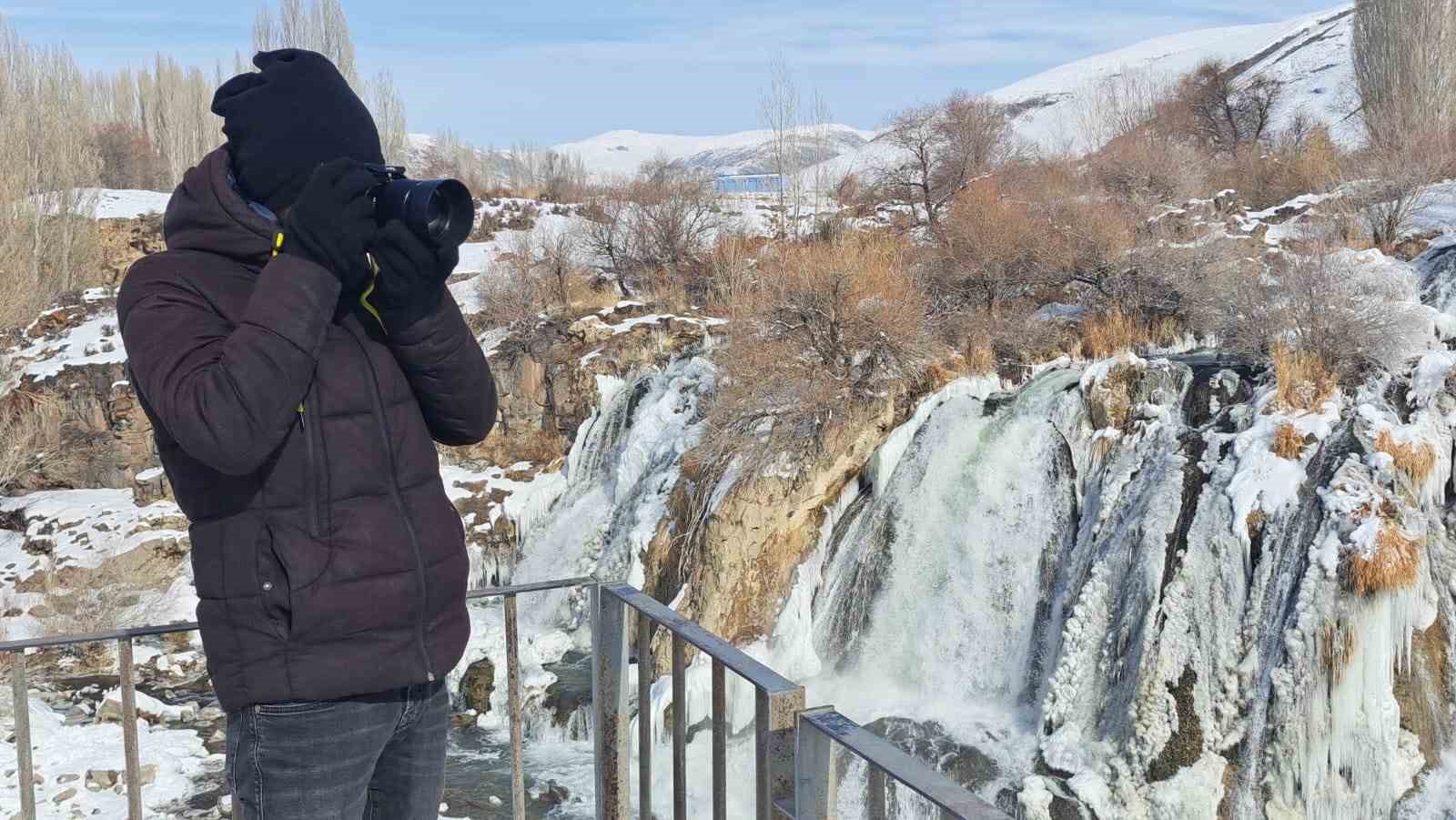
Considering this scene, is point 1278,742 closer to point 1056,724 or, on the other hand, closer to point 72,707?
point 1056,724

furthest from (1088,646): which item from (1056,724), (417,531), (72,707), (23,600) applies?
(23,600)

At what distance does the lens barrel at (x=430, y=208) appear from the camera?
142 cm

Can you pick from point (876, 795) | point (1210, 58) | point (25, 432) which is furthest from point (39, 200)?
point (1210, 58)

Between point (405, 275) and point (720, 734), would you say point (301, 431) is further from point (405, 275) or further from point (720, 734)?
point (720, 734)

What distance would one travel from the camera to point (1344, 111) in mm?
36031

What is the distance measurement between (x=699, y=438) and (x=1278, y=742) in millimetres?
6480

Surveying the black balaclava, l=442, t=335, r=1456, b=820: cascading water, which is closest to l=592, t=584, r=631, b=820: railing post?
the black balaclava

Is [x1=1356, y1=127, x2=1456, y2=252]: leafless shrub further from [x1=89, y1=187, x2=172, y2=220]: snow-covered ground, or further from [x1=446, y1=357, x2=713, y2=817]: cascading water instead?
[x1=89, y1=187, x2=172, y2=220]: snow-covered ground

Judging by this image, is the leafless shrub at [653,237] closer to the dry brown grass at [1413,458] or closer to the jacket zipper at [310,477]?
the dry brown grass at [1413,458]

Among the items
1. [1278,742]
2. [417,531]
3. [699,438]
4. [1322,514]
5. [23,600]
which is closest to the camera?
[417,531]

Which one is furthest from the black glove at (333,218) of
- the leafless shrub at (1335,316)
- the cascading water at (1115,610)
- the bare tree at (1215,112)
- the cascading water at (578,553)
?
the bare tree at (1215,112)

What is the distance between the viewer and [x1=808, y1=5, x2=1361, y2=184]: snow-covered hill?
37062mm

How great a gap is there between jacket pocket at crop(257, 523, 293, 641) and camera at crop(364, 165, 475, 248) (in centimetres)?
45

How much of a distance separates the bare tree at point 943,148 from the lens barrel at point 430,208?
18.3 meters
